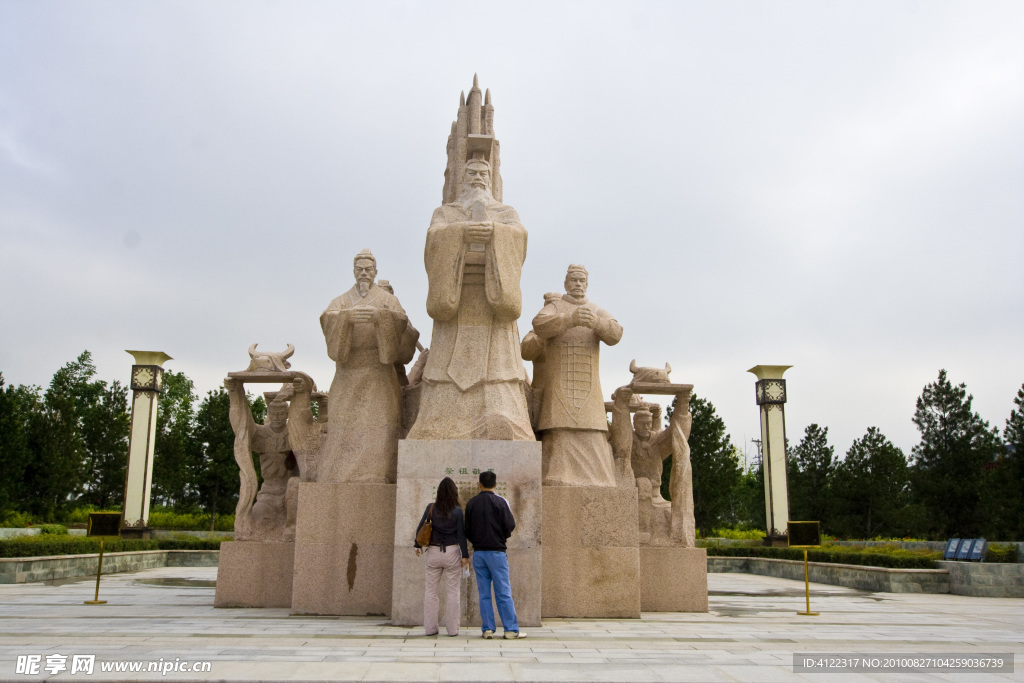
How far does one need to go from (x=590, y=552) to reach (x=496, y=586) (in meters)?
2.01

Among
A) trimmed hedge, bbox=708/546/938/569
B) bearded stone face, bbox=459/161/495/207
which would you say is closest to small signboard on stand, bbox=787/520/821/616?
bearded stone face, bbox=459/161/495/207

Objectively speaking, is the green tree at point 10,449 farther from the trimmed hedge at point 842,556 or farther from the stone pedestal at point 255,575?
the trimmed hedge at point 842,556

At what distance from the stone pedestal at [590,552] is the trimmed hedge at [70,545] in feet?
22.5

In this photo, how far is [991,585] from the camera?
485 inches

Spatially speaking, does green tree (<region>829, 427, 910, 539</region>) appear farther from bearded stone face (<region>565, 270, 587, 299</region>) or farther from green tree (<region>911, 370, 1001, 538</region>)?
bearded stone face (<region>565, 270, 587, 299</region>)

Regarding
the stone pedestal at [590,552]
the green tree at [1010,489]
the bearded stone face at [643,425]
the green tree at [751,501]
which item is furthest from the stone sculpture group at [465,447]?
the green tree at [751,501]

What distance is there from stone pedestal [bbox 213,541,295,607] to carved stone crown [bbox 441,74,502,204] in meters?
5.15

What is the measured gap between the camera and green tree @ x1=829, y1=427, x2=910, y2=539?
24547mm

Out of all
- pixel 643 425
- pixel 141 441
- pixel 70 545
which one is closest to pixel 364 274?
pixel 643 425

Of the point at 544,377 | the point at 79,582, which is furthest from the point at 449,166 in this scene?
the point at 79,582

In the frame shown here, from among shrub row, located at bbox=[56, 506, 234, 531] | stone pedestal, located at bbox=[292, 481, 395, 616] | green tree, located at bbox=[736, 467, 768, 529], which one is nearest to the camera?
stone pedestal, located at bbox=[292, 481, 395, 616]

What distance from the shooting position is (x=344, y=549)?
7672 millimetres

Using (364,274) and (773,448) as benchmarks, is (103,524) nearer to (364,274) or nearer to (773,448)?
(364,274)

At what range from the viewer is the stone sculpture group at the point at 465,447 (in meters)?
7.42
